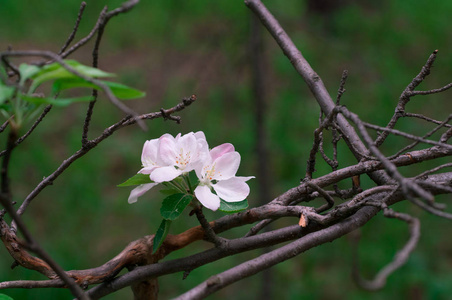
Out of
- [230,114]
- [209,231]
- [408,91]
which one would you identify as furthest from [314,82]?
[230,114]

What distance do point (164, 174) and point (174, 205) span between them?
0.06m

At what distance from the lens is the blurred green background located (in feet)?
8.63

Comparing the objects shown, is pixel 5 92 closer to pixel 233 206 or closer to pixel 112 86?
pixel 112 86

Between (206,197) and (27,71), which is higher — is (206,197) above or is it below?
below

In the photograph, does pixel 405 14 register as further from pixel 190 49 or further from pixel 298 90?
pixel 190 49

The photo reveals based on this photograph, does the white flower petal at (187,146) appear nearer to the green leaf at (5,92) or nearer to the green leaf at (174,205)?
the green leaf at (174,205)

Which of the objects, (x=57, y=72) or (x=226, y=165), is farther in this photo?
(x=226, y=165)

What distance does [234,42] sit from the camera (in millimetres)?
2561

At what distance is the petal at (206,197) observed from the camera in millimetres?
740

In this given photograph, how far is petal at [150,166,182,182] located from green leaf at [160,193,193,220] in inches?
1.9

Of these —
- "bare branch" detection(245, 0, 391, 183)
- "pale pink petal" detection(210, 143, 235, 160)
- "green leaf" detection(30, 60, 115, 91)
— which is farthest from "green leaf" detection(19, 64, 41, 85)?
"bare branch" detection(245, 0, 391, 183)

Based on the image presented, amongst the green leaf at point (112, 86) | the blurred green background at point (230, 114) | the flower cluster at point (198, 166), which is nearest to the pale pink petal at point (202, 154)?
the flower cluster at point (198, 166)

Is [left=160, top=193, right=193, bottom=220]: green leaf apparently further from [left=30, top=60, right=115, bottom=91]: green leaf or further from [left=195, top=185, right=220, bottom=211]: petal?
[left=30, top=60, right=115, bottom=91]: green leaf

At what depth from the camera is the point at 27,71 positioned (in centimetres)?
56
